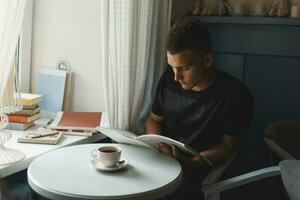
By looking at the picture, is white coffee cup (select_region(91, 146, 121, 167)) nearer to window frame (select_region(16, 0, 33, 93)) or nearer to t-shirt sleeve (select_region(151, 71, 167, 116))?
t-shirt sleeve (select_region(151, 71, 167, 116))

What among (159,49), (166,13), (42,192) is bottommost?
(42,192)

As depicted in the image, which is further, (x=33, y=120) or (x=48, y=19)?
(x=48, y=19)

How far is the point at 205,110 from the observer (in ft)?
6.19

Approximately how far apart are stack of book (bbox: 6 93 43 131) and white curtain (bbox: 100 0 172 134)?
336 mm

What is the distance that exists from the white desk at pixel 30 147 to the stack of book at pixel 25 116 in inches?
1.8

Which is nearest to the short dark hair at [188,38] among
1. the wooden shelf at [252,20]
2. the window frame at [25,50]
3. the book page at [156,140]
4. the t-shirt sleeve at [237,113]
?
the t-shirt sleeve at [237,113]

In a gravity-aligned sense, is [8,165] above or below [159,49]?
below

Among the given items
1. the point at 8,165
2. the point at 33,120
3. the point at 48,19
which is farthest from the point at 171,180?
the point at 48,19

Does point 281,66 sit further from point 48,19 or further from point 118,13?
point 48,19

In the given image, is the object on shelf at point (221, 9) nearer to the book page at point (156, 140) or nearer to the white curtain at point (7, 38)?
the book page at point (156, 140)

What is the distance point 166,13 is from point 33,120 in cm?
85

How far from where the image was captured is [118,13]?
1.90 metres

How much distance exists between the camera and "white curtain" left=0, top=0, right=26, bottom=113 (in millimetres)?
1594

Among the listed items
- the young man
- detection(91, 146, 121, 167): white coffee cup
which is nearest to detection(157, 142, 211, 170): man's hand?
the young man
